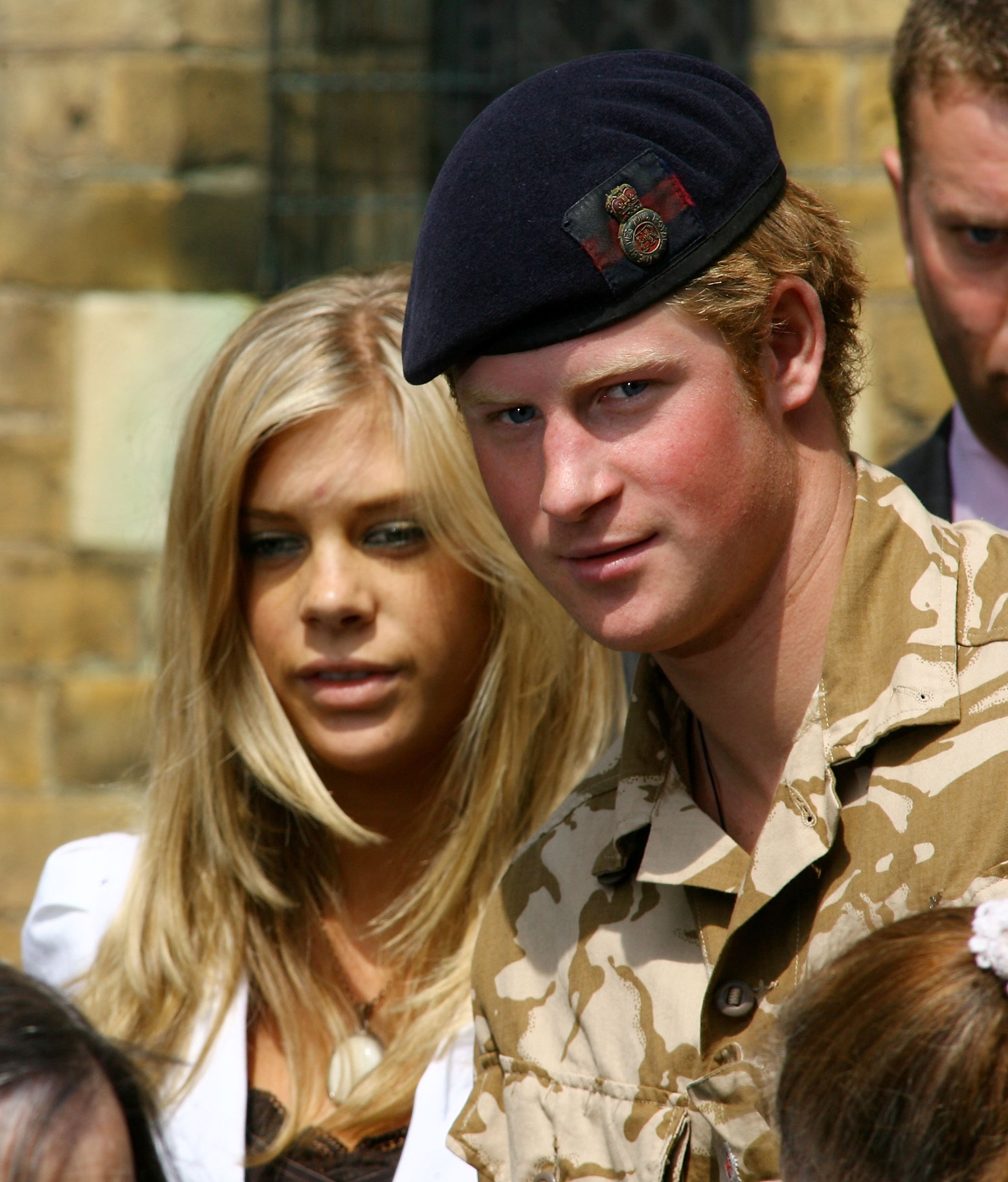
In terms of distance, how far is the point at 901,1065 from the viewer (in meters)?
1.23

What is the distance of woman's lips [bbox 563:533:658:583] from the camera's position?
1.59 m

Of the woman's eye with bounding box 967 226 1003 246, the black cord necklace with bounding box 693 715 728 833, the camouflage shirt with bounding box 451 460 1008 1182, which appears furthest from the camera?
the woman's eye with bounding box 967 226 1003 246

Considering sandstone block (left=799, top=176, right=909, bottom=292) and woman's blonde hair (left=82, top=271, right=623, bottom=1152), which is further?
sandstone block (left=799, top=176, right=909, bottom=292)

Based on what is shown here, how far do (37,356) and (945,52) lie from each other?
2.66m

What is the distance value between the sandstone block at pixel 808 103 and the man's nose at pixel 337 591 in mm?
2193

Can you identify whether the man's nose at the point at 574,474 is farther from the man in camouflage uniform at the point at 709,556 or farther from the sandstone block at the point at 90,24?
the sandstone block at the point at 90,24

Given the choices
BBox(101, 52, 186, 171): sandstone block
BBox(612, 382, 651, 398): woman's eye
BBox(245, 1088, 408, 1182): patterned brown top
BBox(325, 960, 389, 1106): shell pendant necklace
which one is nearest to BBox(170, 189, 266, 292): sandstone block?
BBox(101, 52, 186, 171): sandstone block

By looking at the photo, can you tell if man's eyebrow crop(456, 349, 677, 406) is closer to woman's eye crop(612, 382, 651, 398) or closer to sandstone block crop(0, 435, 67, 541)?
woman's eye crop(612, 382, 651, 398)

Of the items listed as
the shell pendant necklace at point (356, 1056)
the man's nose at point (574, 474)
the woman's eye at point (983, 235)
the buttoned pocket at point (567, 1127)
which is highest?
the woman's eye at point (983, 235)

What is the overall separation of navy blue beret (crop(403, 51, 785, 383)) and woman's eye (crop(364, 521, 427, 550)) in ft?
2.54

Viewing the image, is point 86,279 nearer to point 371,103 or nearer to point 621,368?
point 371,103

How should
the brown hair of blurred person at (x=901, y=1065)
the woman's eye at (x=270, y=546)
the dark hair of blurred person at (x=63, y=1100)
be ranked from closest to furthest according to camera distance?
the brown hair of blurred person at (x=901, y=1065), the dark hair of blurred person at (x=63, y=1100), the woman's eye at (x=270, y=546)

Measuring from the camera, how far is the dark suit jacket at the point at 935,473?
2.90 metres

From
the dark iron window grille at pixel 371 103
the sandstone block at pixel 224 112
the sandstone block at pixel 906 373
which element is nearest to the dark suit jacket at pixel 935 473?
the sandstone block at pixel 906 373
